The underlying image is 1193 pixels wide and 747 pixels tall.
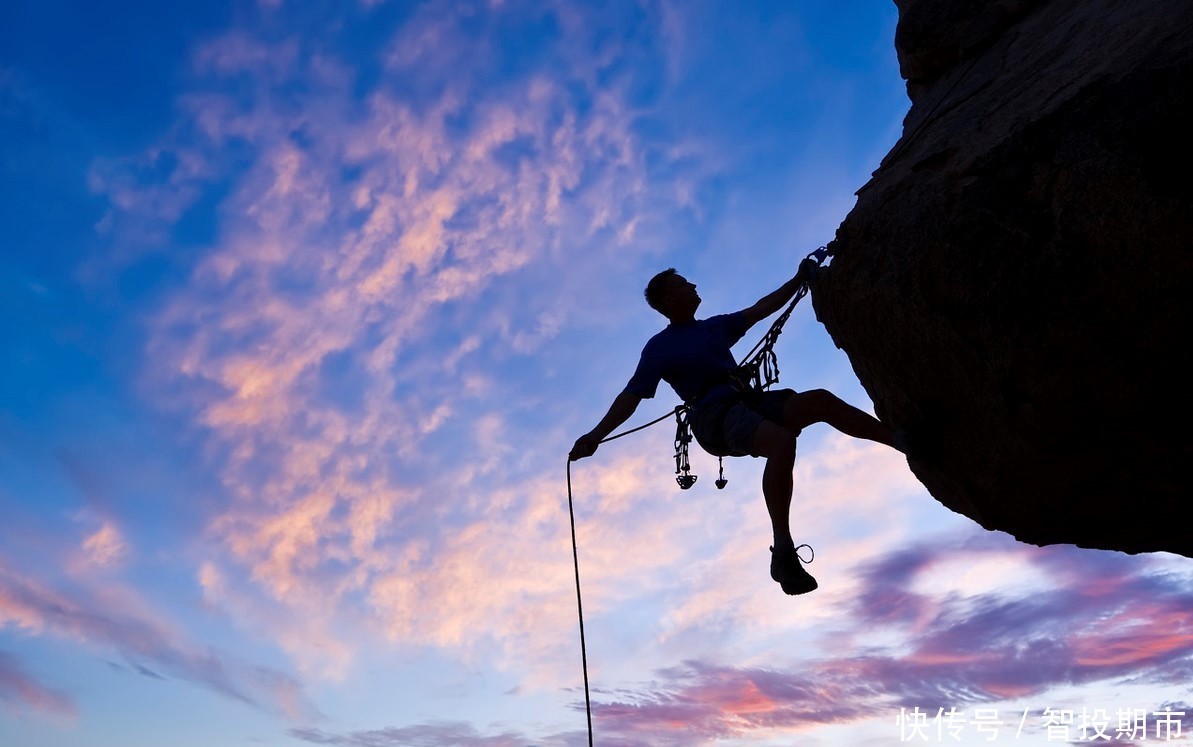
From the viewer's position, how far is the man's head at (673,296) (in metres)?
6.75

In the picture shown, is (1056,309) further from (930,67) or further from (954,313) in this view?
(930,67)

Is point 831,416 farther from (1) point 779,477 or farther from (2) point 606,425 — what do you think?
(2) point 606,425

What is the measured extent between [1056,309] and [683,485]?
325 cm

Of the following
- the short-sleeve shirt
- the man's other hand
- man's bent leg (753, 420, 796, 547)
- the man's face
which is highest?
the man's face

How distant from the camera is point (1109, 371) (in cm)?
433

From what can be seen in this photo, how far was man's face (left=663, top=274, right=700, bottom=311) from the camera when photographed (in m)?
6.75

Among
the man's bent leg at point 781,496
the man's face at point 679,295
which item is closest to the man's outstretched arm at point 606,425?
the man's face at point 679,295

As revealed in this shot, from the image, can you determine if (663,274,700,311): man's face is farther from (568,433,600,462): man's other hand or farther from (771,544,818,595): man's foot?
(771,544,818,595): man's foot

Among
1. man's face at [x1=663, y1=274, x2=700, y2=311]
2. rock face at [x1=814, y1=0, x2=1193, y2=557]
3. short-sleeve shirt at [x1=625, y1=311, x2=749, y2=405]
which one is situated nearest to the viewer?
rock face at [x1=814, y1=0, x2=1193, y2=557]

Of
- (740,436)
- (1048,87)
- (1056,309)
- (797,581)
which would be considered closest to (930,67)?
(1048,87)

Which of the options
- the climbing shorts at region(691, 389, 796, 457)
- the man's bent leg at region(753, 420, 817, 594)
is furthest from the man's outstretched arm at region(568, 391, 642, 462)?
the man's bent leg at region(753, 420, 817, 594)

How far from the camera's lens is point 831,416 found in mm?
5887

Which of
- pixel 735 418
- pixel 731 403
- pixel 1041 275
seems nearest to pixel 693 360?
pixel 731 403

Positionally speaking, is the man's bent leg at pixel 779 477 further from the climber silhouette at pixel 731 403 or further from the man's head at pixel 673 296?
the man's head at pixel 673 296
